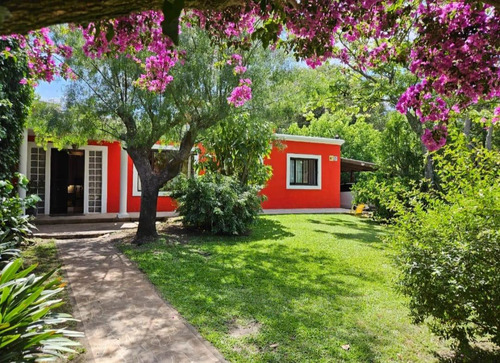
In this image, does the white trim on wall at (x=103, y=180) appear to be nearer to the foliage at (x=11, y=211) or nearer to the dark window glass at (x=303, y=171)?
the foliage at (x=11, y=211)

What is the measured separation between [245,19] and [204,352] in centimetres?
368

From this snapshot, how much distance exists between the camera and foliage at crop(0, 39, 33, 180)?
661cm

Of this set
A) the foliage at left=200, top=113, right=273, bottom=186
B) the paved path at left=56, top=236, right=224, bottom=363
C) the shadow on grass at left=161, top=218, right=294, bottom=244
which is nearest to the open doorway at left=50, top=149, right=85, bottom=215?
the shadow on grass at left=161, top=218, right=294, bottom=244

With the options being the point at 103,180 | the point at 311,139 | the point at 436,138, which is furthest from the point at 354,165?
the point at 436,138

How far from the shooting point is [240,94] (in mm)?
7113

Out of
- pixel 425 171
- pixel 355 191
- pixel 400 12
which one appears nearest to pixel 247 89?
pixel 400 12

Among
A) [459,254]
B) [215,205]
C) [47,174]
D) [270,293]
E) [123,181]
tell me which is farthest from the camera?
[123,181]

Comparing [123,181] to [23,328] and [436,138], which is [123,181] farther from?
[436,138]

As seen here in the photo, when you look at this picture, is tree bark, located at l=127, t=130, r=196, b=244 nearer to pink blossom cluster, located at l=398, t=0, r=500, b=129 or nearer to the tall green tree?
the tall green tree

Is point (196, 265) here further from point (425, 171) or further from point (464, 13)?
point (425, 171)

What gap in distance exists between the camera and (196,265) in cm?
645

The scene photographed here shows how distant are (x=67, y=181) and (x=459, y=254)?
43.3 feet

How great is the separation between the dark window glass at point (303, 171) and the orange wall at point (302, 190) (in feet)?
1.29

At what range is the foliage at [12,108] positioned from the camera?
260 inches
